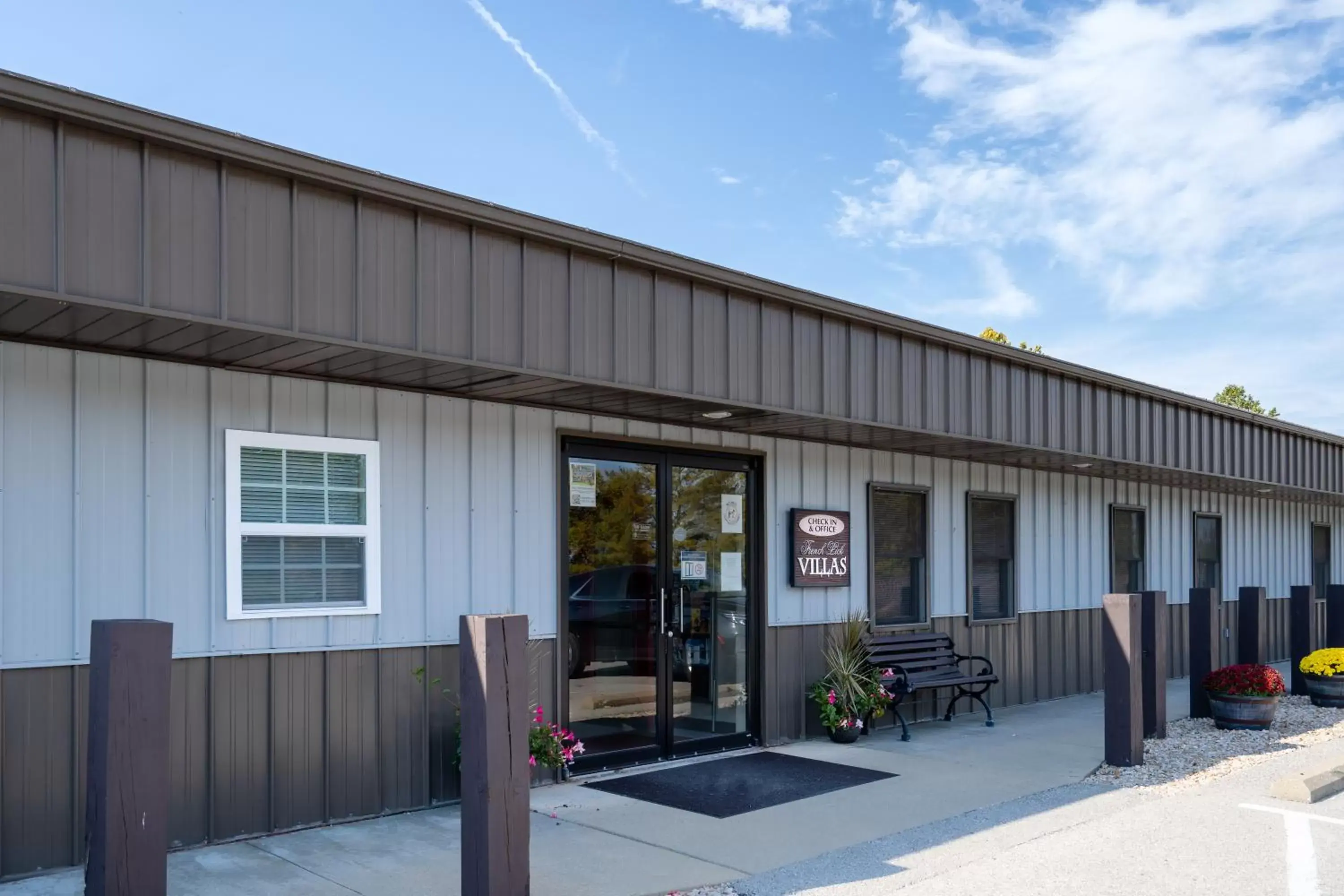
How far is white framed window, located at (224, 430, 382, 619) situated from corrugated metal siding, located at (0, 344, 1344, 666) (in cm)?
7

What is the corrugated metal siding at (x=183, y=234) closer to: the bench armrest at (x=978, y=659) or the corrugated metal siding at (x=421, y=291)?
the corrugated metal siding at (x=421, y=291)

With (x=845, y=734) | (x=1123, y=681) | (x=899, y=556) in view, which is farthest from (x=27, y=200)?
(x=899, y=556)

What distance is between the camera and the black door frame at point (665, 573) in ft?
26.4

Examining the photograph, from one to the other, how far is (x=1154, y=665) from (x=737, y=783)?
13.8 ft

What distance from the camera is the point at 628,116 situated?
57.6ft

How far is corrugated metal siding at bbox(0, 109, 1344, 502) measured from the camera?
4.96 metres

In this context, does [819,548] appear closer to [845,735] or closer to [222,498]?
[845,735]

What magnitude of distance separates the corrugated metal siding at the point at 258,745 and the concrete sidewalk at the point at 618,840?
153mm

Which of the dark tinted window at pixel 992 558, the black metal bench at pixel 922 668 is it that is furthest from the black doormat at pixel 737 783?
the dark tinted window at pixel 992 558

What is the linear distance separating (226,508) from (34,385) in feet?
3.82

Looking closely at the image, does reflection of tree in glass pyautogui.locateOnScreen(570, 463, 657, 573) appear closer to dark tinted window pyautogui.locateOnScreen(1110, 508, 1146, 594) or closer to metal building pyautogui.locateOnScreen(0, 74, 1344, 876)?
metal building pyautogui.locateOnScreen(0, 74, 1344, 876)

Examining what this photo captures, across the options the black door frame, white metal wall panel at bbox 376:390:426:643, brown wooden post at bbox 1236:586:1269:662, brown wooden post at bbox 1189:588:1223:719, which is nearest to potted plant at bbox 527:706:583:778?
the black door frame

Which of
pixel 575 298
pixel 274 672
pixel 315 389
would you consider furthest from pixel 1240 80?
pixel 274 672

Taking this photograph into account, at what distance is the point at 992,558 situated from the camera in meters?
12.4
